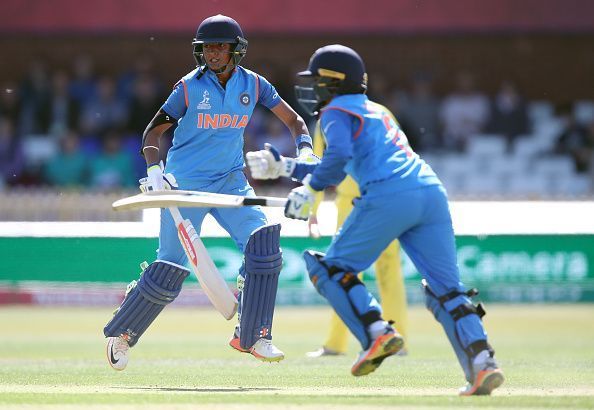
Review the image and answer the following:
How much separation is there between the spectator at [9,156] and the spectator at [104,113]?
37.9 inches

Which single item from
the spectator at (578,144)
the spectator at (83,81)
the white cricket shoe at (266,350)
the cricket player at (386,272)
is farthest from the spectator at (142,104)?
the white cricket shoe at (266,350)

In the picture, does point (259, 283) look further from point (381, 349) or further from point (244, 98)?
point (381, 349)

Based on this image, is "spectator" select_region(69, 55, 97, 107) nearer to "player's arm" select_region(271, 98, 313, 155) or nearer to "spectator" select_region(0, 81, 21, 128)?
"spectator" select_region(0, 81, 21, 128)

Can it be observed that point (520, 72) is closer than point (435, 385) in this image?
No

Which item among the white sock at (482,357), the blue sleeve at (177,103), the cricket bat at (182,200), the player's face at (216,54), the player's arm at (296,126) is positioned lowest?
the white sock at (482,357)

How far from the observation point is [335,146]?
22.3 feet

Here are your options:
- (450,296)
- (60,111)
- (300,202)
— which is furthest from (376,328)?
(60,111)

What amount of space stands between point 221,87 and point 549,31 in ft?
40.0

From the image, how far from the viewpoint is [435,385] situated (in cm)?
781

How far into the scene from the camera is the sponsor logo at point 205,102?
8141mm

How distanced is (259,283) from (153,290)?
2.16ft

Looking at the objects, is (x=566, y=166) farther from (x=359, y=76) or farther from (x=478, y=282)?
(x=359, y=76)

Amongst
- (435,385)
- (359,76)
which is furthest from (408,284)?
(359,76)

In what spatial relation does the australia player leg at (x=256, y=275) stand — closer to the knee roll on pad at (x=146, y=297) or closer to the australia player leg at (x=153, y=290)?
the australia player leg at (x=153, y=290)
